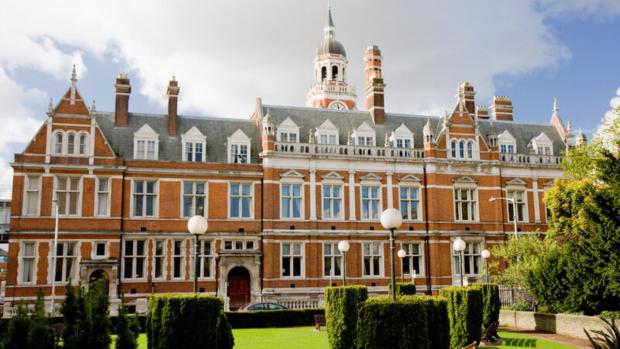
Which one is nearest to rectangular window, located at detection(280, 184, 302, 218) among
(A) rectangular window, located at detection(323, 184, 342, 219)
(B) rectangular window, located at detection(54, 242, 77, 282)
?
(A) rectangular window, located at detection(323, 184, 342, 219)

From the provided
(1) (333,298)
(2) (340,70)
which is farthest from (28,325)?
(2) (340,70)

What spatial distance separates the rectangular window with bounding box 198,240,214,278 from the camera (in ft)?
125

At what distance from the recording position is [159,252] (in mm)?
37719

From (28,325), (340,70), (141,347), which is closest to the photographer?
(28,325)

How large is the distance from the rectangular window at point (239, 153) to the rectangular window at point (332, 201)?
5557 mm

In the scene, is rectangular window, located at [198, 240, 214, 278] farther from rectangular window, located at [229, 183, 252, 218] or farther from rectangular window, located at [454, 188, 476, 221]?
rectangular window, located at [454, 188, 476, 221]

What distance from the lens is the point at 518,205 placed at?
145 ft

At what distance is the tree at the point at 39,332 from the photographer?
38.5ft

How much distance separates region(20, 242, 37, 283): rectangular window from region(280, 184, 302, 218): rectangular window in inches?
583

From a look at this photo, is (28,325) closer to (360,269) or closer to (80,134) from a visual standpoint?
(80,134)

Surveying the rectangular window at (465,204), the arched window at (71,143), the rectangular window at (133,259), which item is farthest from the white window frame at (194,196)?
the rectangular window at (465,204)

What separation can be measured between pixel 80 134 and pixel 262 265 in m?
13.6

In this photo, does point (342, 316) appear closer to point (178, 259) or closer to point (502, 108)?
point (178, 259)

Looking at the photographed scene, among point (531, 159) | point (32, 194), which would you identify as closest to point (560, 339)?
point (531, 159)
